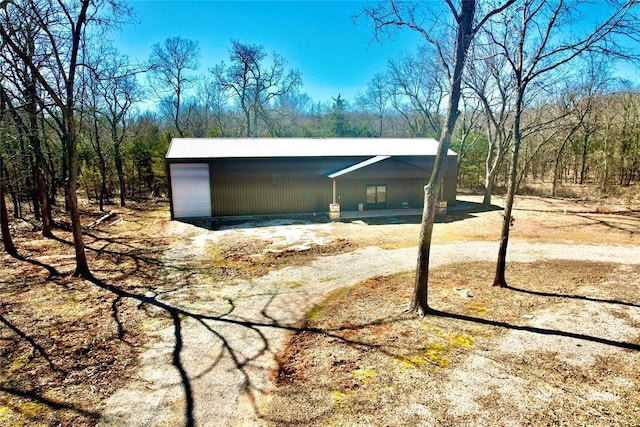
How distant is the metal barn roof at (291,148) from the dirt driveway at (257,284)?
4449mm

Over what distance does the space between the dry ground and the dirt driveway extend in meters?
0.10

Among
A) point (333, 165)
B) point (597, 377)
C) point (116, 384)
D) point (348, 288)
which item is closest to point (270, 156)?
point (333, 165)

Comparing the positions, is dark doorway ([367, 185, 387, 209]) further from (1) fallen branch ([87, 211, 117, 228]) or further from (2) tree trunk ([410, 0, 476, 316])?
(1) fallen branch ([87, 211, 117, 228])

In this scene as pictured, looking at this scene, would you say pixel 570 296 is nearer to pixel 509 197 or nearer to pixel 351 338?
pixel 509 197

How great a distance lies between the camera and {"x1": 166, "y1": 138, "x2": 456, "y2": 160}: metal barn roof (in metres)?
18.6

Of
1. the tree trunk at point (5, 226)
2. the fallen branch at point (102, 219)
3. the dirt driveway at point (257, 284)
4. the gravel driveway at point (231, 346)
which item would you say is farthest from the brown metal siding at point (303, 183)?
the gravel driveway at point (231, 346)

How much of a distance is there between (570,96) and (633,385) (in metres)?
23.3

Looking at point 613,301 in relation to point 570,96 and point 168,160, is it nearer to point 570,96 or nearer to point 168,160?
point 168,160

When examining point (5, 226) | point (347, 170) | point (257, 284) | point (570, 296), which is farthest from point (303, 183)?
point (570, 296)

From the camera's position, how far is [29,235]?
13.3m

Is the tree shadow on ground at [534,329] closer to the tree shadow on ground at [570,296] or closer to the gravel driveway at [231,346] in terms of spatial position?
the tree shadow on ground at [570,296]

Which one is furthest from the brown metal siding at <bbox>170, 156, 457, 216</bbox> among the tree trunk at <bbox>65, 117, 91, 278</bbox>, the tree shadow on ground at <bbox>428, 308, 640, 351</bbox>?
the tree shadow on ground at <bbox>428, 308, 640, 351</bbox>

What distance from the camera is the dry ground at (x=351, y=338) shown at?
4.23m

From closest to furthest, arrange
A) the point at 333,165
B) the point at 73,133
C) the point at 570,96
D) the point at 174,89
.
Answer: the point at 73,133
the point at 333,165
the point at 570,96
the point at 174,89
